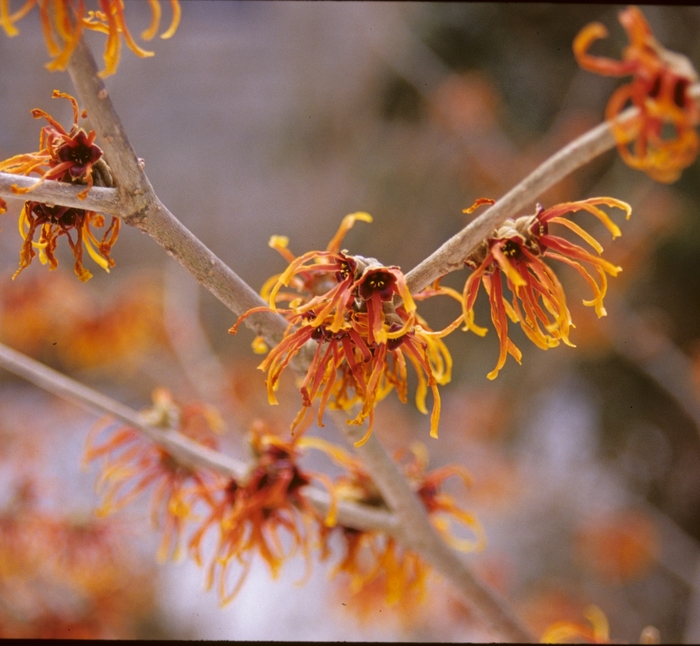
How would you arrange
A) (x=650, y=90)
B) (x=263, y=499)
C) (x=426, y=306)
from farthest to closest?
(x=426, y=306) < (x=263, y=499) < (x=650, y=90)

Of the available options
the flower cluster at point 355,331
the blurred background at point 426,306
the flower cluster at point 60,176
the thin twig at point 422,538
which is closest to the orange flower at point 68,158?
the flower cluster at point 60,176

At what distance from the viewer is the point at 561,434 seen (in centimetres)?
166

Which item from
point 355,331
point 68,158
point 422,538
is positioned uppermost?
point 68,158

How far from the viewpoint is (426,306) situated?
1031mm

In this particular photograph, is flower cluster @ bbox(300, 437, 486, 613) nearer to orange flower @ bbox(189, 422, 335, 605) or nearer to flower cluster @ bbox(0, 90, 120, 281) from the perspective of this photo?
orange flower @ bbox(189, 422, 335, 605)

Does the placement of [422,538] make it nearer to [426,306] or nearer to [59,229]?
[59,229]

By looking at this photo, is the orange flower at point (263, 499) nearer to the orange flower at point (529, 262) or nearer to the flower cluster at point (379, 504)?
the flower cluster at point (379, 504)

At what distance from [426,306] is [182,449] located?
620 mm

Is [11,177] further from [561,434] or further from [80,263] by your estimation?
[561,434]

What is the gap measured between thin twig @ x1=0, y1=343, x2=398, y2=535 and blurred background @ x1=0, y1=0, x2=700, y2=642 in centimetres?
53

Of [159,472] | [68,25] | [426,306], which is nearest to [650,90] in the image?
[68,25]

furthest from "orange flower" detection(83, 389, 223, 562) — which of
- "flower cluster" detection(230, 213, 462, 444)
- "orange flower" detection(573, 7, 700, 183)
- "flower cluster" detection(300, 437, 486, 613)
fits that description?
"orange flower" detection(573, 7, 700, 183)

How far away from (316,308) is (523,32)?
1.45m

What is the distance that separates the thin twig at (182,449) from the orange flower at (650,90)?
36 centimetres
